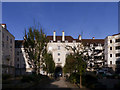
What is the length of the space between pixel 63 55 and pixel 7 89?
50439 millimetres

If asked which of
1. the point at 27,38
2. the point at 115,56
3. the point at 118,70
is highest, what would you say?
the point at 27,38

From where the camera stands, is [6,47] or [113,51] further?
[113,51]

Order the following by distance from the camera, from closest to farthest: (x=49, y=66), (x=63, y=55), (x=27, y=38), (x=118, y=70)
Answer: (x=27, y=38) → (x=49, y=66) → (x=118, y=70) → (x=63, y=55)

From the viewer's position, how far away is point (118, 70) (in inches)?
1905

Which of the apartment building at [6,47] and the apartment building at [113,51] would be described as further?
the apartment building at [113,51]

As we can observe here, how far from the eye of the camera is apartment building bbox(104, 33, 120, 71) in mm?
50419

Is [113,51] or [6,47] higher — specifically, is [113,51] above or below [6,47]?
below

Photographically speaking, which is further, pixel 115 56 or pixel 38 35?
pixel 115 56

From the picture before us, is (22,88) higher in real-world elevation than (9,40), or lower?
lower

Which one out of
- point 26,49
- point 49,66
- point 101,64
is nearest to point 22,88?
point 26,49

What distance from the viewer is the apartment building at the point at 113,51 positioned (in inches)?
1985

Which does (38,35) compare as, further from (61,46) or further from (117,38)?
(61,46)

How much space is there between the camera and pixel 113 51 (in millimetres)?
51719

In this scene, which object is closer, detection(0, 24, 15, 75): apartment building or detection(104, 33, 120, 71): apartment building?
detection(0, 24, 15, 75): apartment building
